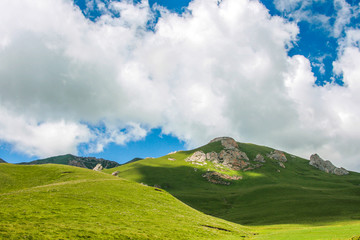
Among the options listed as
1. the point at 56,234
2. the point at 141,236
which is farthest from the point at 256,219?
the point at 56,234

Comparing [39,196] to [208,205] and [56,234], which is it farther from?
[208,205]

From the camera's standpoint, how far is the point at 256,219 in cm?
9838

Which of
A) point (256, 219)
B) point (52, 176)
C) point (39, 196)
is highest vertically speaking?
point (52, 176)

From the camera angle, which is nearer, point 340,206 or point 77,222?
point 77,222

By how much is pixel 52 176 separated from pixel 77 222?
6247 centimetres

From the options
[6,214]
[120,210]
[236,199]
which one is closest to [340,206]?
[236,199]

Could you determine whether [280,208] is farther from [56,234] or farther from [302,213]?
[56,234]

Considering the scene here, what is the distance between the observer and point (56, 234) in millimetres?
25859

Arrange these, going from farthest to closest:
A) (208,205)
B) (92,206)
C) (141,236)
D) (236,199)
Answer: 1. (236,199)
2. (208,205)
3. (92,206)
4. (141,236)

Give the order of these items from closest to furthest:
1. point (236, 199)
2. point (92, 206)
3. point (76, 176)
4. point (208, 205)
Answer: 1. point (92, 206)
2. point (76, 176)
3. point (208, 205)
4. point (236, 199)

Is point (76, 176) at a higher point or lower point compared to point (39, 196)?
higher

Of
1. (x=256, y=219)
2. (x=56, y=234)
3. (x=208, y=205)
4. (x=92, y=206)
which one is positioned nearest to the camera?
(x=56, y=234)

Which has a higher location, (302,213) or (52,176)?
(52,176)

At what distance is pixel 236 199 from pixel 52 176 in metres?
127
